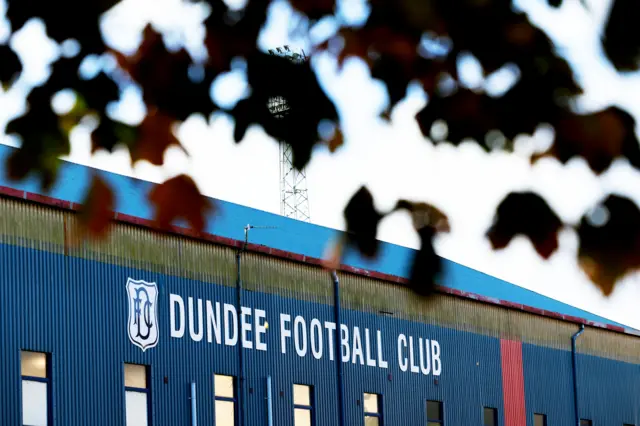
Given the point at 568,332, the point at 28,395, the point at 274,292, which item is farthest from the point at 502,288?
the point at 28,395

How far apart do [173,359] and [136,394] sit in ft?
3.98

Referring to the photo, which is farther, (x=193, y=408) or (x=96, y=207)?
(x=193, y=408)

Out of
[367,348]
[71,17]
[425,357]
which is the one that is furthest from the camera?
[425,357]

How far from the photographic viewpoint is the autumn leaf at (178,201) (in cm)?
407

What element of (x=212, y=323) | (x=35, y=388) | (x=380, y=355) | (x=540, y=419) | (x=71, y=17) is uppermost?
(x=380, y=355)

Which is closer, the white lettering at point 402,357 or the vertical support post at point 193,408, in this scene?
the vertical support post at point 193,408

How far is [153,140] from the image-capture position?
4.33 meters

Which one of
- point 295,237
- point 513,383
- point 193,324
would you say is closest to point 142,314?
point 193,324

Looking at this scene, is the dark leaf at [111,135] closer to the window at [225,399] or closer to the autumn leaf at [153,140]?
the autumn leaf at [153,140]

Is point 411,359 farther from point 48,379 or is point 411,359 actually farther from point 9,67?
point 9,67

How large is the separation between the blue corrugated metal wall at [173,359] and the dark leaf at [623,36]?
61.9ft

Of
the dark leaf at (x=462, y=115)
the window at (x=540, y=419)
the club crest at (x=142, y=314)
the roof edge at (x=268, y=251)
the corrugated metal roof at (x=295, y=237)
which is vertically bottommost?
the dark leaf at (x=462, y=115)

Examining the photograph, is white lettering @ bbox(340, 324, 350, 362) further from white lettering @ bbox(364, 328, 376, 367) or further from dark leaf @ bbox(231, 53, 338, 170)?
A: dark leaf @ bbox(231, 53, 338, 170)

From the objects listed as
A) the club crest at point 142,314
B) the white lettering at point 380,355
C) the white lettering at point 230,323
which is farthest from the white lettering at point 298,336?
the club crest at point 142,314
